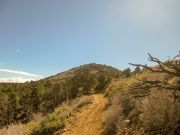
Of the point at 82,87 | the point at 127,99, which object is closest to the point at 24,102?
the point at 82,87

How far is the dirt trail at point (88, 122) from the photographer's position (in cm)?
1390

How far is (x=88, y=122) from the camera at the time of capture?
622 inches

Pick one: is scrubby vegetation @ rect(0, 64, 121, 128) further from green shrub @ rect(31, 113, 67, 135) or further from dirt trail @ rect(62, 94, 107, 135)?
green shrub @ rect(31, 113, 67, 135)

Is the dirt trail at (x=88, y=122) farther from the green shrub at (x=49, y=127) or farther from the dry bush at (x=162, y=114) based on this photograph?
the dry bush at (x=162, y=114)

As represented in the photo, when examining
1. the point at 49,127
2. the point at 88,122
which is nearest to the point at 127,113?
the point at 88,122

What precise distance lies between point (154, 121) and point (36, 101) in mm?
54505

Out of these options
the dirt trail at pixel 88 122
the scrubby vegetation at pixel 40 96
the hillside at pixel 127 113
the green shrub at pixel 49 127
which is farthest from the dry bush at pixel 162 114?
the scrubby vegetation at pixel 40 96

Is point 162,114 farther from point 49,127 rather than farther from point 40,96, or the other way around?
point 40,96

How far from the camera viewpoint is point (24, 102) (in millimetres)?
56062

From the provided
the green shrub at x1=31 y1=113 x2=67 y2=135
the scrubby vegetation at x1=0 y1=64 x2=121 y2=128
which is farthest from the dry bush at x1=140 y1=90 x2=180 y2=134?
the scrubby vegetation at x1=0 y1=64 x2=121 y2=128

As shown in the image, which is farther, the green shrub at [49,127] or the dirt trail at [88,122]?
the green shrub at [49,127]

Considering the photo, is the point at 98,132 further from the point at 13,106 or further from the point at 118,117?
the point at 13,106

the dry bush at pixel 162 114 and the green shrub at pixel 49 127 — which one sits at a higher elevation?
the dry bush at pixel 162 114

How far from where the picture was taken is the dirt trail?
1390cm
